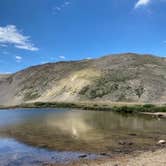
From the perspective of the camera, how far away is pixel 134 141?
28.3 meters

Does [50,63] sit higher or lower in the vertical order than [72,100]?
higher

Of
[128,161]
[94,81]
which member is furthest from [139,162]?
[94,81]

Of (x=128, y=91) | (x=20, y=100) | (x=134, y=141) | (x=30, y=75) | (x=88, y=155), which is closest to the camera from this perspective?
(x=88, y=155)

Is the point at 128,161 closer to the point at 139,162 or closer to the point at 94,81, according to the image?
the point at 139,162

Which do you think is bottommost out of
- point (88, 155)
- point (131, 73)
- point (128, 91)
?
point (88, 155)

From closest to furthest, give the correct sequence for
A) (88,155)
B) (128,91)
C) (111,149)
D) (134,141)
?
1. (88,155)
2. (111,149)
3. (134,141)
4. (128,91)

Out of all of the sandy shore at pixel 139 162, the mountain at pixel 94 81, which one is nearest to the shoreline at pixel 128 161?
the sandy shore at pixel 139 162

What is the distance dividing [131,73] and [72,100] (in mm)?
32072

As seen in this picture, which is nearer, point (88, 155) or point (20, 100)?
point (88, 155)

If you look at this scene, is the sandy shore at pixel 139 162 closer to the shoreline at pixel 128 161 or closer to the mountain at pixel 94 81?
the shoreline at pixel 128 161

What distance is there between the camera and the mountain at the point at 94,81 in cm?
11867

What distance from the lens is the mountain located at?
118669 mm

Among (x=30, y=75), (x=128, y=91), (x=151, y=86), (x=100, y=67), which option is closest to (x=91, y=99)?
(x=128, y=91)

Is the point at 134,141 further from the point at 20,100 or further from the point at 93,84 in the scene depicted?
the point at 20,100
